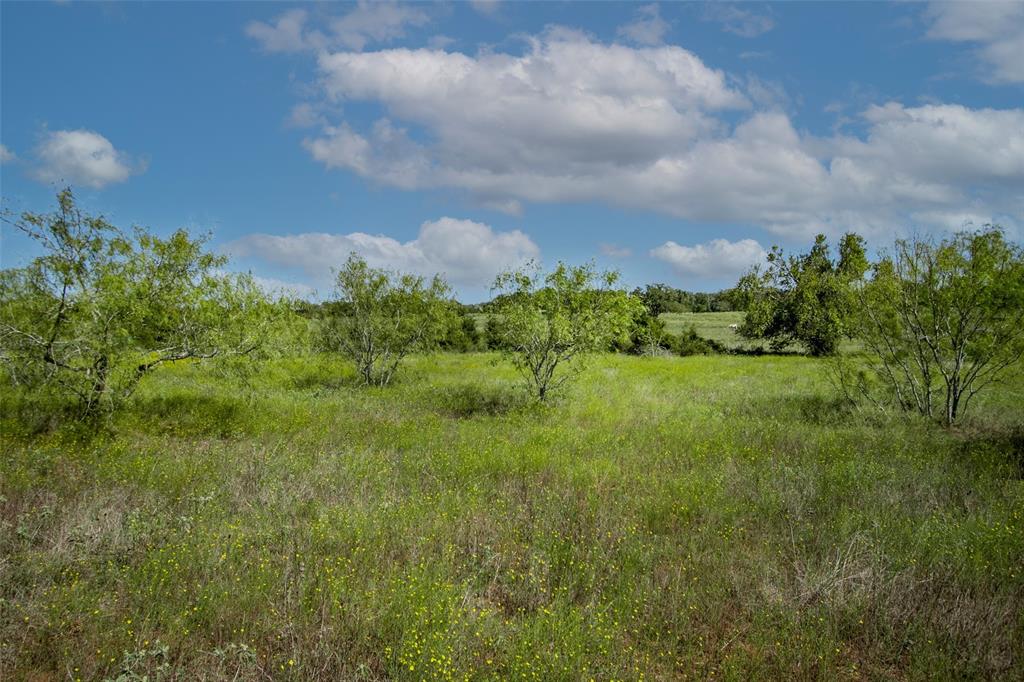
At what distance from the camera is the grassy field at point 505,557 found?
4.50 m

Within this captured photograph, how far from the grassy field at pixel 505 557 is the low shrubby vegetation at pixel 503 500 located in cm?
4

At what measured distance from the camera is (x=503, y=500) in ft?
25.6

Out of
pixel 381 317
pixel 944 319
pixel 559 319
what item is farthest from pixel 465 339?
pixel 944 319

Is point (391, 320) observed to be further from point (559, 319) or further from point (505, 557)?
point (505, 557)

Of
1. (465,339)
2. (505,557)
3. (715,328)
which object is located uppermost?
(715,328)

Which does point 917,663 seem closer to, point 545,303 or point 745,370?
point 545,303

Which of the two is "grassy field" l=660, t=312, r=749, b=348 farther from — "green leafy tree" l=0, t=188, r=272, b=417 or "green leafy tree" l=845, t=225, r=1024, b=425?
"green leafy tree" l=0, t=188, r=272, b=417

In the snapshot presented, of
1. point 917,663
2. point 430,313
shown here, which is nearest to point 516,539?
point 917,663

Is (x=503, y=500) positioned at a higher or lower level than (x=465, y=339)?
lower

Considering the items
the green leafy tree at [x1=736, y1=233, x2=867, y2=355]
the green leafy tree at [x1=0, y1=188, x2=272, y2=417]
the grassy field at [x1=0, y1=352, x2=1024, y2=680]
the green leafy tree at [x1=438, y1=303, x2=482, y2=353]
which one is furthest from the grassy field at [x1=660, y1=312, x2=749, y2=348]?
the green leafy tree at [x1=0, y1=188, x2=272, y2=417]

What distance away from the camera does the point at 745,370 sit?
2708 centimetres

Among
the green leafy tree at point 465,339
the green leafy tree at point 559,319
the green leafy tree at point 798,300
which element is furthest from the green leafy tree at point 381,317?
the green leafy tree at point 798,300

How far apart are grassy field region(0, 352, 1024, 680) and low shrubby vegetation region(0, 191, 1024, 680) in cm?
4

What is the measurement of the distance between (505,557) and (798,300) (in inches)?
1642
